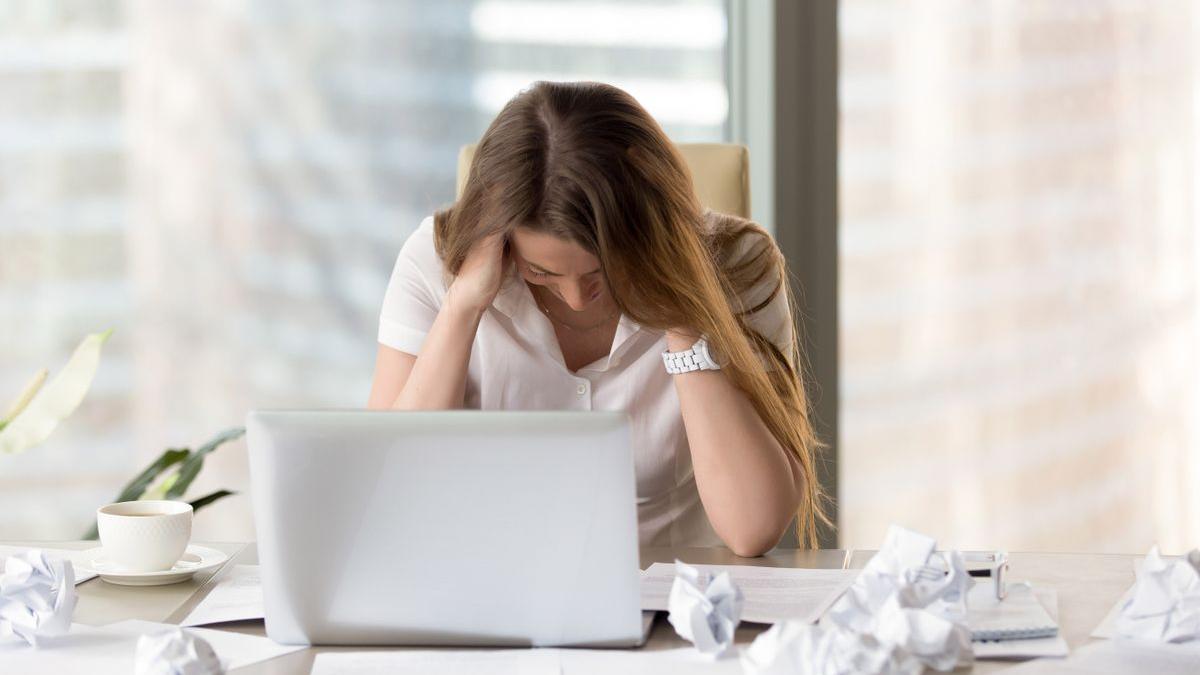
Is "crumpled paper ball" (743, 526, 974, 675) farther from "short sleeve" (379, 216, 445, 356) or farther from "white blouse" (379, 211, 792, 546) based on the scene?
"short sleeve" (379, 216, 445, 356)

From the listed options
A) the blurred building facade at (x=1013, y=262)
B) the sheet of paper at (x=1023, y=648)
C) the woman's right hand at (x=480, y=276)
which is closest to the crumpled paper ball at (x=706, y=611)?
the sheet of paper at (x=1023, y=648)

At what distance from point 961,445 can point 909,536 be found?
5.79 ft

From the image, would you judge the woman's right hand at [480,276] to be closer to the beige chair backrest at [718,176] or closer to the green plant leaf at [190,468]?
the beige chair backrest at [718,176]

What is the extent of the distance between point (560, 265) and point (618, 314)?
0.24 meters

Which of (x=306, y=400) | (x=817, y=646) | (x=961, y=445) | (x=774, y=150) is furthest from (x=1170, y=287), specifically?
(x=817, y=646)

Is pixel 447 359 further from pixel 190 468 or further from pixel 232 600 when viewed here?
pixel 190 468

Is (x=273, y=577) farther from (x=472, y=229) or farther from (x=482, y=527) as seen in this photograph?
(x=472, y=229)

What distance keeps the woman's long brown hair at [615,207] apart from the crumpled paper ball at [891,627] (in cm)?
44

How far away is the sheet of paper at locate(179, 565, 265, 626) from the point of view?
94 centimetres

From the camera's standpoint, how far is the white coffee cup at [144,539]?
106 cm

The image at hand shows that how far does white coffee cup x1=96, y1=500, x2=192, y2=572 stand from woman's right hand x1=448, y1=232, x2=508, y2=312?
418 mm

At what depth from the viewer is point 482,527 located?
83 cm

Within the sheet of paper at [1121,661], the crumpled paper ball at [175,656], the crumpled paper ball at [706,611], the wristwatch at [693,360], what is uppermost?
the wristwatch at [693,360]

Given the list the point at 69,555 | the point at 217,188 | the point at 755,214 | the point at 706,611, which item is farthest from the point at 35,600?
the point at 755,214
